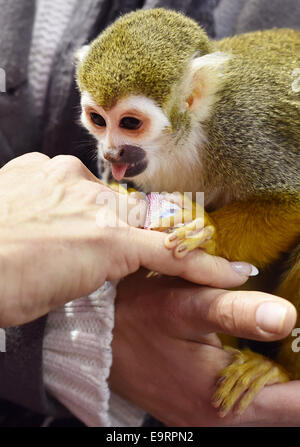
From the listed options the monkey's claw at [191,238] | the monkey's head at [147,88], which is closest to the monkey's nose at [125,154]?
the monkey's head at [147,88]

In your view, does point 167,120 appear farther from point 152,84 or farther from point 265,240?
point 265,240

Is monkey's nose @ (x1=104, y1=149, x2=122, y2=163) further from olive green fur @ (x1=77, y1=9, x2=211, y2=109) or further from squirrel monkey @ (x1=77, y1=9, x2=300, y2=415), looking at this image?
olive green fur @ (x1=77, y1=9, x2=211, y2=109)

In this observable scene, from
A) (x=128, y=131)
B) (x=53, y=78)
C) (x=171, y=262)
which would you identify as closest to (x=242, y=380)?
(x=171, y=262)

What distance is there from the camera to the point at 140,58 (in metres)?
1.04

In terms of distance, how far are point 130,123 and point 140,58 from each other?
0.48 ft

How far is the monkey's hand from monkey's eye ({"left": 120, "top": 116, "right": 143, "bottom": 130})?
20 centimetres

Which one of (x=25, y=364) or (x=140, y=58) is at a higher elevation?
(x=140, y=58)

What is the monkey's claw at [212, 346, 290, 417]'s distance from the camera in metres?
1.10

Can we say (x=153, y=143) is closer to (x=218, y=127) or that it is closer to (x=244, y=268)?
(x=218, y=127)

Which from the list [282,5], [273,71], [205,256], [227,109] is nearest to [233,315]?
[205,256]

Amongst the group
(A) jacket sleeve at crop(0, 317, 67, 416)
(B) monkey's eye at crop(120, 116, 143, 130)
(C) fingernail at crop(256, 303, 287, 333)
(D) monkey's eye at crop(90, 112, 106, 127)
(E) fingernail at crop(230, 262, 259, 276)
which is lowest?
(A) jacket sleeve at crop(0, 317, 67, 416)

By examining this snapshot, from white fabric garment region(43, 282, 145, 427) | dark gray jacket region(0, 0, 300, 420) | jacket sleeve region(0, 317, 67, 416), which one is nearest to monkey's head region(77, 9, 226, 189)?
dark gray jacket region(0, 0, 300, 420)

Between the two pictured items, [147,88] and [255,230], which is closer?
[147,88]

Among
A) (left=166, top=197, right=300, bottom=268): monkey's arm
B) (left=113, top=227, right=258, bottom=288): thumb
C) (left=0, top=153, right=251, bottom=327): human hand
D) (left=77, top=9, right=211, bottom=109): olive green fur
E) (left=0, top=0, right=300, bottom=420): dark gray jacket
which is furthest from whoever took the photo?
(left=0, top=0, right=300, bottom=420): dark gray jacket
